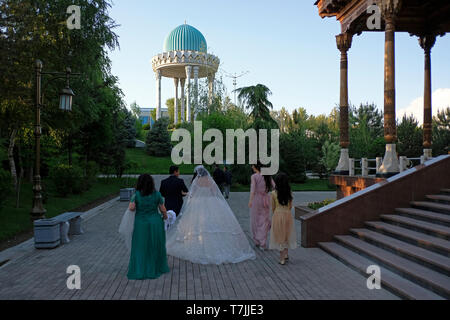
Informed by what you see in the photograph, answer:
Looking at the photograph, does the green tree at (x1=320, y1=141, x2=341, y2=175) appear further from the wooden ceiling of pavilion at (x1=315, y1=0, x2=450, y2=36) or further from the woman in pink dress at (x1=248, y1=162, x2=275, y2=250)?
the woman in pink dress at (x1=248, y1=162, x2=275, y2=250)

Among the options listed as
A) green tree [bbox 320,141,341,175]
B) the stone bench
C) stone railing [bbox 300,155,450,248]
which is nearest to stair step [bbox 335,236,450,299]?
stone railing [bbox 300,155,450,248]

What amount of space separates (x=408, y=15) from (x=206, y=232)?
1257 centimetres

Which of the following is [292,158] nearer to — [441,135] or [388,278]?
[441,135]

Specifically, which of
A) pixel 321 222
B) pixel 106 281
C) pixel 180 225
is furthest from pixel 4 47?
pixel 321 222

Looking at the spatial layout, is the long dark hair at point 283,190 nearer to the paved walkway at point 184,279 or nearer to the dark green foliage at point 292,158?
the paved walkway at point 184,279

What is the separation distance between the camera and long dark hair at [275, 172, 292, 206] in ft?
26.2

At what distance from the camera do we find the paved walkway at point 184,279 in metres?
5.91

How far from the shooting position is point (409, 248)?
7.28 metres

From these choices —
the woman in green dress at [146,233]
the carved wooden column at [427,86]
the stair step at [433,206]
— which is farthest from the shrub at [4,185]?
the carved wooden column at [427,86]

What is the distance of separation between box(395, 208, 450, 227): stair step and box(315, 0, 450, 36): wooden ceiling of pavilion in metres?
7.81
